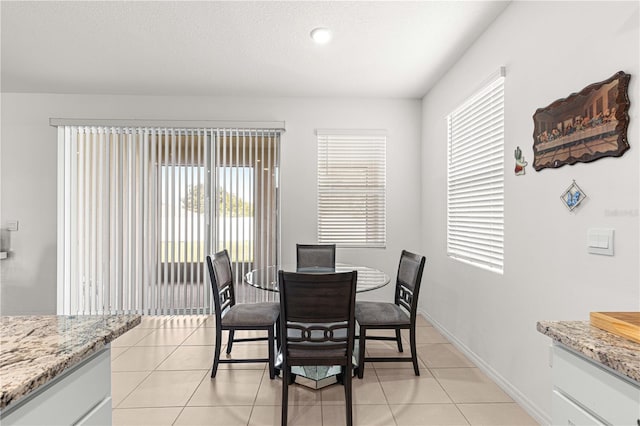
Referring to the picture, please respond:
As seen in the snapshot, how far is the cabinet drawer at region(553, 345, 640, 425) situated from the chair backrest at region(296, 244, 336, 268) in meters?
2.50

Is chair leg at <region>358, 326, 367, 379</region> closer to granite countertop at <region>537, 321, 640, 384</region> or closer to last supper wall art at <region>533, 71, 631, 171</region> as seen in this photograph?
granite countertop at <region>537, 321, 640, 384</region>

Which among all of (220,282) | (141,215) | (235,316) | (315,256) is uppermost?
(141,215)

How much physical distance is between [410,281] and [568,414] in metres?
1.70

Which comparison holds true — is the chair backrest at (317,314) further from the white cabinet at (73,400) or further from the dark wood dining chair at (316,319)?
the white cabinet at (73,400)

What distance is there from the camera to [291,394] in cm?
241

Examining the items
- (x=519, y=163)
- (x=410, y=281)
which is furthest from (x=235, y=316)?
(x=519, y=163)

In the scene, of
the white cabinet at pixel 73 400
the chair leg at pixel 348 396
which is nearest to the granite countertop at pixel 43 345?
the white cabinet at pixel 73 400

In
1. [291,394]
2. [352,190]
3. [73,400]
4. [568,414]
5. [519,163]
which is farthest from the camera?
[352,190]

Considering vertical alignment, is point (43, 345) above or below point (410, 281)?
above

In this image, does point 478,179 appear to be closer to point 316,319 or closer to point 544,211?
point 544,211

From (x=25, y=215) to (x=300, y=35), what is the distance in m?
3.93

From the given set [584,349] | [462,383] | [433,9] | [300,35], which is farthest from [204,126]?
[584,349]

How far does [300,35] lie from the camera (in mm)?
2789

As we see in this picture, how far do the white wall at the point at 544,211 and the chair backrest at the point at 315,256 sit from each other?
1259 millimetres
